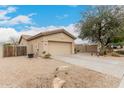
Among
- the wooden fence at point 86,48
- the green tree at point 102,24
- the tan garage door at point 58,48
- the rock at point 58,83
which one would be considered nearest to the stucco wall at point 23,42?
the tan garage door at point 58,48

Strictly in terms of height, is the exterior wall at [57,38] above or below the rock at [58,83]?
above

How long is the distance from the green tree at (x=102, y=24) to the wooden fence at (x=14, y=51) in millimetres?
5757

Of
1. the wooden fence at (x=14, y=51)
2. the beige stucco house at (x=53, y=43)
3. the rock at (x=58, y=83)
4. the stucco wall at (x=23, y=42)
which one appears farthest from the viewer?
the stucco wall at (x=23, y=42)

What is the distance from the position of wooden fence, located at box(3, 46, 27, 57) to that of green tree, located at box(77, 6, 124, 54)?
5757mm

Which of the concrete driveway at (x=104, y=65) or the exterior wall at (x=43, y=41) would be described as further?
the exterior wall at (x=43, y=41)

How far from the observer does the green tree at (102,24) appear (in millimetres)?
16500

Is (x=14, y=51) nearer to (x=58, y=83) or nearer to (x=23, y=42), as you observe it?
(x=23, y=42)

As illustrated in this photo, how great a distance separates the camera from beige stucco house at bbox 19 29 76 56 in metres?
15.9

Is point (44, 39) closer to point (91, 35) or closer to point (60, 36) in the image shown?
point (60, 36)

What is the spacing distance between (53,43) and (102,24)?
497 centimetres

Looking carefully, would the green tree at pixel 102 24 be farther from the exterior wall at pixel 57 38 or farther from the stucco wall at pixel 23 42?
the stucco wall at pixel 23 42

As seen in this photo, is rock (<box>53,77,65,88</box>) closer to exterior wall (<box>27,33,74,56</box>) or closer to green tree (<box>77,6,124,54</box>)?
exterior wall (<box>27,33,74,56</box>)

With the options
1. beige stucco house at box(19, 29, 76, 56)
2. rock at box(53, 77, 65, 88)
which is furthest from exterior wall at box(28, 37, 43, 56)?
rock at box(53, 77, 65, 88)

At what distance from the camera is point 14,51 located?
59.8ft
